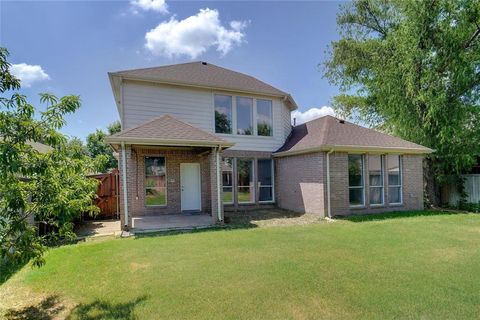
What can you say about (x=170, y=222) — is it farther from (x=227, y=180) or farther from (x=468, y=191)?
(x=468, y=191)

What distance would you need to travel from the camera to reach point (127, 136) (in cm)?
921

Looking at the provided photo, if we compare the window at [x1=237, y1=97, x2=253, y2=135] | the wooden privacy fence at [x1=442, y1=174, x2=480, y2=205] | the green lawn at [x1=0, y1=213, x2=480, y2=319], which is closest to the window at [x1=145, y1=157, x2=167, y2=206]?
the green lawn at [x1=0, y1=213, x2=480, y2=319]

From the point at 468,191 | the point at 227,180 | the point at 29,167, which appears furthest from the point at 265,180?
the point at 29,167

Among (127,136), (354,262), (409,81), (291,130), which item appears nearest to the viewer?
(354,262)

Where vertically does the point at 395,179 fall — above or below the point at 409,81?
below

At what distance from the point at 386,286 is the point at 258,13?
12409 mm

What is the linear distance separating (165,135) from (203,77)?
548 centimetres

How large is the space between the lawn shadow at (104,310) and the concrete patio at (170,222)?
524cm

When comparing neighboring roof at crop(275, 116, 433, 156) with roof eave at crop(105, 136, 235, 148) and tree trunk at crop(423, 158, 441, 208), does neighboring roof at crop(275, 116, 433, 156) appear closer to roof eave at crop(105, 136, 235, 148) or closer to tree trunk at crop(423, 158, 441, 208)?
tree trunk at crop(423, 158, 441, 208)

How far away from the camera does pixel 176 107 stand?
42.9ft

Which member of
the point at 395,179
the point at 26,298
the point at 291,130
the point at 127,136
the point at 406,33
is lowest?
the point at 26,298

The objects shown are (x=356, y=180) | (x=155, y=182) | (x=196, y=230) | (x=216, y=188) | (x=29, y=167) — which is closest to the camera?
(x=29, y=167)

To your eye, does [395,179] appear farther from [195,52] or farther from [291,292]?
[195,52]

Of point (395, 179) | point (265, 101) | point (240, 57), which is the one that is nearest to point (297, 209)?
point (395, 179)
